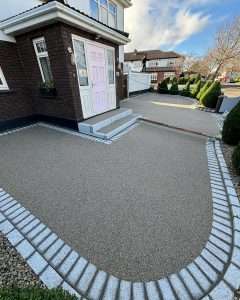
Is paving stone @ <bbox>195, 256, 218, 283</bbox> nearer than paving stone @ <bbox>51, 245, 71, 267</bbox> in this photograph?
Yes

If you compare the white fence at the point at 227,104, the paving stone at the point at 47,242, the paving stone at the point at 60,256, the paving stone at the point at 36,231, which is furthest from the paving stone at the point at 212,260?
the white fence at the point at 227,104

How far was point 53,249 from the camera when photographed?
1.75 m

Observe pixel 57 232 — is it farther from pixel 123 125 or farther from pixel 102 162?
pixel 123 125

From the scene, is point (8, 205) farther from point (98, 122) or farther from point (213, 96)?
point (213, 96)

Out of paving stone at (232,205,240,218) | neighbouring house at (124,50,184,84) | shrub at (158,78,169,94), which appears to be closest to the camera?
paving stone at (232,205,240,218)

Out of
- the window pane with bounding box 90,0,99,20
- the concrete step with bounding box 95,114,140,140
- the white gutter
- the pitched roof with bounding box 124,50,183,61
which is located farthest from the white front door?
the pitched roof with bounding box 124,50,183,61

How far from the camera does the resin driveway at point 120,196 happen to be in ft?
5.68

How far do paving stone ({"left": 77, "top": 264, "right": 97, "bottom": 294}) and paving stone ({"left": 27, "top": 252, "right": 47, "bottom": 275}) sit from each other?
1.41 feet

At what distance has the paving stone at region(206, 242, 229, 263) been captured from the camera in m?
1.66

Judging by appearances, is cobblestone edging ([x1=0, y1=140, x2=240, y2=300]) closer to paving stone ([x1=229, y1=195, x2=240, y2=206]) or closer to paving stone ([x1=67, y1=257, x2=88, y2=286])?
paving stone ([x1=67, y1=257, x2=88, y2=286])

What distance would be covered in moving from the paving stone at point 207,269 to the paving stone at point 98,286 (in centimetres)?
100

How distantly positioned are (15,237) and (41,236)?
1.02 ft

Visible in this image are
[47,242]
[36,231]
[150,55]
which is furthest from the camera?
[150,55]

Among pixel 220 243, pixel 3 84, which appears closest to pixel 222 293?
pixel 220 243
